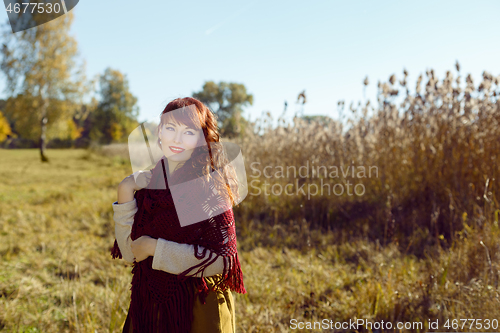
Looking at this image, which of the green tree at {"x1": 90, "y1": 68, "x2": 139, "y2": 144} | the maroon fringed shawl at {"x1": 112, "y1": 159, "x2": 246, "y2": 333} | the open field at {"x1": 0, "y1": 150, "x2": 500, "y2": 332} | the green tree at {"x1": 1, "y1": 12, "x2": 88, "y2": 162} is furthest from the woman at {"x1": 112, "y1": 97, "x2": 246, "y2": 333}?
the green tree at {"x1": 90, "y1": 68, "x2": 139, "y2": 144}

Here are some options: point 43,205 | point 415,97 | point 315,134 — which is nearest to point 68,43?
point 43,205

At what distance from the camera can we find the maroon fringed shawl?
102 centimetres

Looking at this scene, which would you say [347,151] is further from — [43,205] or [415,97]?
[43,205]

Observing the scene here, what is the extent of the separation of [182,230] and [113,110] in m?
30.9

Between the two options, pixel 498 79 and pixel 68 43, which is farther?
pixel 68 43

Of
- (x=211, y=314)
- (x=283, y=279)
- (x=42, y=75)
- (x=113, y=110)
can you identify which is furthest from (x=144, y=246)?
(x=113, y=110)

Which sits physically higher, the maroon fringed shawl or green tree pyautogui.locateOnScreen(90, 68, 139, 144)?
green tree pyautogui.locateOnScreen(90, 68, 139, 144)

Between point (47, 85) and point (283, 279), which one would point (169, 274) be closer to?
point (283, 279)

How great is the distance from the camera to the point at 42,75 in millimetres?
12453

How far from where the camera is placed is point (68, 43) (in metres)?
13.4

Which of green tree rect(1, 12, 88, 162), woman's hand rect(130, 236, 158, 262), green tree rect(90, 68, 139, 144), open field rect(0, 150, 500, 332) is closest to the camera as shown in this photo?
woman's hand rect(130, 236, 158, 262)

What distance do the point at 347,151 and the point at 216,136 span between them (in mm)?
3525

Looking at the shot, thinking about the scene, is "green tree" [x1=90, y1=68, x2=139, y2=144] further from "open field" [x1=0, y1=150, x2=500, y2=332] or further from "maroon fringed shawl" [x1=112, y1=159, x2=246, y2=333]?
"maroon fringed shawl" [x1=112, y1=159, x2=246, y2=333]

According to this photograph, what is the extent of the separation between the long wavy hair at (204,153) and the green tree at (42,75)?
14235 millimetres
